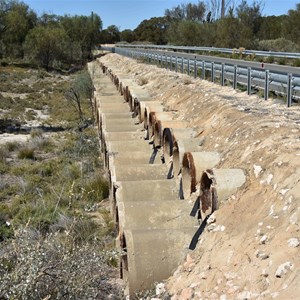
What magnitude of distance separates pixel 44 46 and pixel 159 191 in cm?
6458

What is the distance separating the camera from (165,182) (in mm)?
8820

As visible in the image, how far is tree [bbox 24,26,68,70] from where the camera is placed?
6994cm

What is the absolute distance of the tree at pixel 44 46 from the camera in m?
69.9

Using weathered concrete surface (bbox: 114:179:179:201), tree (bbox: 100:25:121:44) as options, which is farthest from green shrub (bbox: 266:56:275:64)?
tree (bbox: 100:25:121:44)

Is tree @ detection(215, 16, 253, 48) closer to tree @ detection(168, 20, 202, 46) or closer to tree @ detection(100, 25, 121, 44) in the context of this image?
tree @ detection(168, 20, 202, 46)

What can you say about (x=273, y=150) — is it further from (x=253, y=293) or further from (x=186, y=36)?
(x=186, y=36)

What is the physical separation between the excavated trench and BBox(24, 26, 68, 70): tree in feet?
193

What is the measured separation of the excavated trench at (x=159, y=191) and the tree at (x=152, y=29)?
101760 millimetres

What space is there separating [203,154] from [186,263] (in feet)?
8.55

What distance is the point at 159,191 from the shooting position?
859 centimetres

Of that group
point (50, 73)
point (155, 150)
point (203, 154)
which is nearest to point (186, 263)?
point (203, 154)

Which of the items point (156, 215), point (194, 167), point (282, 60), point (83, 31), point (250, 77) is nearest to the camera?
point (156, 215)

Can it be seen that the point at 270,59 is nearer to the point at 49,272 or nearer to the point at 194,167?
the point at 194,167

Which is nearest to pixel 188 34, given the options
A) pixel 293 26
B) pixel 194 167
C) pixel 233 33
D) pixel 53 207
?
pixel 233 33
